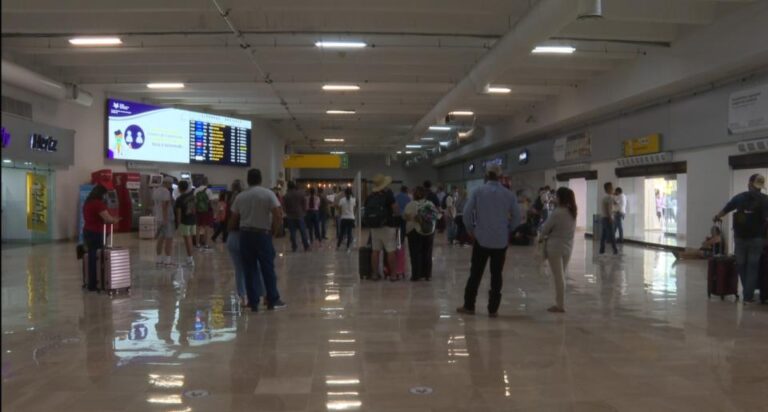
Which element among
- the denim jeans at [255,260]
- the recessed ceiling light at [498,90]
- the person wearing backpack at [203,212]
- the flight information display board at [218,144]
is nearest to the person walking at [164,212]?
the person wearing backpack at [203,212]

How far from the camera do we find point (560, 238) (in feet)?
21.4

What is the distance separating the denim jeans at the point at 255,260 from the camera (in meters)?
6.40

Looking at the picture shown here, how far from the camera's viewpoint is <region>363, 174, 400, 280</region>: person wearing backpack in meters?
8.48

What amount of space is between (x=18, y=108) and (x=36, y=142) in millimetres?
953

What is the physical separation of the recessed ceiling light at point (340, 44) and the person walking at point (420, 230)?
4.44 metres

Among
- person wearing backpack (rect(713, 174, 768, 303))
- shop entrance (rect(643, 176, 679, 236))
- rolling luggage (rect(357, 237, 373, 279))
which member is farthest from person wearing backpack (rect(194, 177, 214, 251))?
shop entrance (rect(643, 176, 679, 236))

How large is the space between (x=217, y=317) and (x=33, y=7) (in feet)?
22.7

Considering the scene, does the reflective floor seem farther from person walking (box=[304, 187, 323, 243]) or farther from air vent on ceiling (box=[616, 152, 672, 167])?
air vent on ceiling (box=[616, 152, 672, 167])

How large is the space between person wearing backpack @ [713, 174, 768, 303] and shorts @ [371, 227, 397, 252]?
13.5 feet

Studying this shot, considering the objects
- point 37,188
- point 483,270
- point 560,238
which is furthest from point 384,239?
point 37,188

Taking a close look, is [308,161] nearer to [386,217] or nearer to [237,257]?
[386,217]

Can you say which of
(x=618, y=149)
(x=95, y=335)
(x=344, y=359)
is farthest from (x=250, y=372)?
(x=618, y=149)

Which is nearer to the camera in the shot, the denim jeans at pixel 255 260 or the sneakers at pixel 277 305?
the denim jeans at pixel 255 260

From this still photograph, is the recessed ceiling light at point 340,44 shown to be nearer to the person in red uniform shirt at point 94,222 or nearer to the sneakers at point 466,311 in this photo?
the person in red uniform shirt at point 94,222
